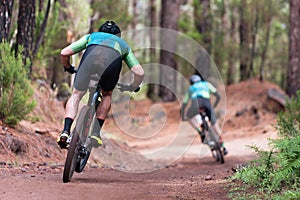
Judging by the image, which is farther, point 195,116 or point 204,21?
point 204,21

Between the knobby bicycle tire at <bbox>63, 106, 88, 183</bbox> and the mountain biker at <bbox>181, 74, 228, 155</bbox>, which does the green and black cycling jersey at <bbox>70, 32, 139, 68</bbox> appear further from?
the mountain biker at <bbox>181, 74, 228, 155</bbox>

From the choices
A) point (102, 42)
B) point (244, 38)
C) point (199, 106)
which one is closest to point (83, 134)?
point (102, 42)

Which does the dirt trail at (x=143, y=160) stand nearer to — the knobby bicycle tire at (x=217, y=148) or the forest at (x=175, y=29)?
the knobby bicycle tire at (x=217, y=148)

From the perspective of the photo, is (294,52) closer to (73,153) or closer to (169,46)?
(169,46)

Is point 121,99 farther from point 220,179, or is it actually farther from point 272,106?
point 220,179

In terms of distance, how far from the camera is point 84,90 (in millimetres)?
6500

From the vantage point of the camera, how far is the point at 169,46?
23172 mm

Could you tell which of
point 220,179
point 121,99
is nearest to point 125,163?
point 220,179

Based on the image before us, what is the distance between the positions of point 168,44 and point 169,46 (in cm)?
36

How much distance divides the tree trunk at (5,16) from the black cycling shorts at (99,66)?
2661mm

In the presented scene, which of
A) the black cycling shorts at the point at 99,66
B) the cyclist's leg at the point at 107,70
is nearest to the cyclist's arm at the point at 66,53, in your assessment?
the black cycling shorts at the point at 99,66

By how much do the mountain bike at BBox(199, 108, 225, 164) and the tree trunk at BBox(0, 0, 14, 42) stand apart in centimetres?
516

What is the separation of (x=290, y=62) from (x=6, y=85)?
10474 mm

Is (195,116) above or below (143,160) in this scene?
above
